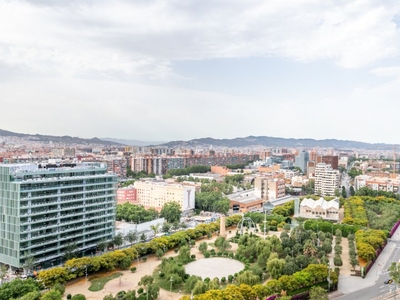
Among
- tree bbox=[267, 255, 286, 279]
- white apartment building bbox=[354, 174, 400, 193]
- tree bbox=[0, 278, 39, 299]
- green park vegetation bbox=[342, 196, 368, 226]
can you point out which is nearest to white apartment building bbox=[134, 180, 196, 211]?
green park vegetation bbox=[342, 196, 368, 226]

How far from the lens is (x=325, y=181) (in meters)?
76.1

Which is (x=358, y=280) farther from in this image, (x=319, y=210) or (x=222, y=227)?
(x=319, y=210)

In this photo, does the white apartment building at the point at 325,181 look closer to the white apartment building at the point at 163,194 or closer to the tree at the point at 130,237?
the white apartment building at the point at 163,194

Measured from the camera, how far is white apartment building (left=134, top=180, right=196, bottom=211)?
61281mm

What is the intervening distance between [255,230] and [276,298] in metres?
24.9

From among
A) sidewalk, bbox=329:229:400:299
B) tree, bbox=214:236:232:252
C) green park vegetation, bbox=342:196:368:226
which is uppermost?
green park vegetation, bbox=342:196:368:226

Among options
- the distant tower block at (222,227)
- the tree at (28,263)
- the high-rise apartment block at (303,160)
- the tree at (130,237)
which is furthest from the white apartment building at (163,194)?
the high-rise apartment block at (303,160)

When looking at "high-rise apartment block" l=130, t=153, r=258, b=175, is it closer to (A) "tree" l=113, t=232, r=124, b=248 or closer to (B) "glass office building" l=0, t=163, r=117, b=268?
(A) "tree" l=113, t=232, r=124, b=248

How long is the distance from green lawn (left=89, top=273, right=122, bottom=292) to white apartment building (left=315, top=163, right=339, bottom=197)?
54.9 m

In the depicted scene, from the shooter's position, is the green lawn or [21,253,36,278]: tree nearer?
[21,253,36,278]: tree

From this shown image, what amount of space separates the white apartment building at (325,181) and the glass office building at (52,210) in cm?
5159

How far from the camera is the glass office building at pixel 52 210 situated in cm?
2973

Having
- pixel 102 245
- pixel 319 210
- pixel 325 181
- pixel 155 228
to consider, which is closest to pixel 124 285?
pixel 102 245

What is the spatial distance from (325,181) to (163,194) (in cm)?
3512
